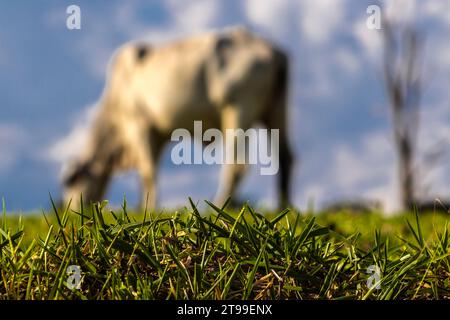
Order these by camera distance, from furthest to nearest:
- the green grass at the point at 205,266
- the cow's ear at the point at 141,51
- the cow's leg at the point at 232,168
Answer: the cow's ear at the point at 141,51 < the cow's leg at the point at 232,168 < the green grass at the point at 205,266

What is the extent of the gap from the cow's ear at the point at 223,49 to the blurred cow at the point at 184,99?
0.02 metres

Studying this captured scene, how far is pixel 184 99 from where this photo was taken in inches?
404

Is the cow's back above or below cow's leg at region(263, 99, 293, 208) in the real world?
above

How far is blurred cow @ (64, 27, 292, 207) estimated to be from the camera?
1006 centimetres

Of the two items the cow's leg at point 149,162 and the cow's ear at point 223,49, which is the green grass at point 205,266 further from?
the cow's leg at point 149,162

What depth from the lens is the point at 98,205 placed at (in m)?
1.42

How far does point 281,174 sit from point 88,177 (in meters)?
3.39

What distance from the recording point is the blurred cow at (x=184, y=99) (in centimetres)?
1006

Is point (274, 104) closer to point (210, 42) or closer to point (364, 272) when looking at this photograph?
point (210, 42)

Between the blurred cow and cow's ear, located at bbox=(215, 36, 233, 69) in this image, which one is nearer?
the blurred cow

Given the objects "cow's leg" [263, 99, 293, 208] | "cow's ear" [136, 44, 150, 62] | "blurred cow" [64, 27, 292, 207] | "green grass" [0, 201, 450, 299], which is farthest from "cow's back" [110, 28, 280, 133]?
"green grass" [0, 201, 450, 299]

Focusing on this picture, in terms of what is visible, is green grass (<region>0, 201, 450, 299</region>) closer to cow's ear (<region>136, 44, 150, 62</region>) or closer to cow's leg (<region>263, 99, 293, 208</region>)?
cow's leg (<region>263, 99, 293, 208</region>)

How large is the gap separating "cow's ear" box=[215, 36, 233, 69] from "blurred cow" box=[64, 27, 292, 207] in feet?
0.05

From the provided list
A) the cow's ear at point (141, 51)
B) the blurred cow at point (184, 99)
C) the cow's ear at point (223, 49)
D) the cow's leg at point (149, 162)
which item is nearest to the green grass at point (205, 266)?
the blurred cow at point (184, 99)
